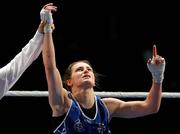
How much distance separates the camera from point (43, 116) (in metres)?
4.52

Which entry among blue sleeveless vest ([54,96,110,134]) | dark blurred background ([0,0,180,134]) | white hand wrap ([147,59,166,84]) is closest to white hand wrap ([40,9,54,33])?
blue sleeveless vest ([54,96,110,134])

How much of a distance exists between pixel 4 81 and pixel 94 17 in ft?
9.92

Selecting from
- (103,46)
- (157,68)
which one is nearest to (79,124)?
(157,68)

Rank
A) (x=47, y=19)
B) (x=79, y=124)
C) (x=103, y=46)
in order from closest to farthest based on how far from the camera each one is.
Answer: (x=47, y=19) → (x=79, y=124) → (x=103, y=46)

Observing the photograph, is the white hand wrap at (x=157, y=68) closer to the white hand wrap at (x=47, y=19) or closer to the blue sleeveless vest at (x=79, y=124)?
the blue sleeveless vest at (x=79, y=124)

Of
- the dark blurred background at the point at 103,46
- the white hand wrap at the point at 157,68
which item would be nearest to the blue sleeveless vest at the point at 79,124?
the white hand wrap at the point at 157,68

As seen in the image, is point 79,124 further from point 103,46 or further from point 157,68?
point 103,46

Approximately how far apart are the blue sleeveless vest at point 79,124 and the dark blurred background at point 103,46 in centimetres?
196

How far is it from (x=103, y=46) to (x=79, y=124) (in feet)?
8.30

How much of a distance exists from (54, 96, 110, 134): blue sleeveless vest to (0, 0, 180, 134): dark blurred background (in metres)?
1.96

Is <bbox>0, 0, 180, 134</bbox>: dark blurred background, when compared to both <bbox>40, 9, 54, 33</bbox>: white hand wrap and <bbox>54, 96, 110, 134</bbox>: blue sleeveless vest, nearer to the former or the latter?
<bbox>54, 96, 110, 134</bbox>: blue sleeveless vest

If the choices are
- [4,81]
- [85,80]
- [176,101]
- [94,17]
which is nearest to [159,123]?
[176,101]

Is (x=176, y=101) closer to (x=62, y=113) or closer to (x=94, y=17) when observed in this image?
(x=94, y=17)

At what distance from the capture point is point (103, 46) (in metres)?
4.88
